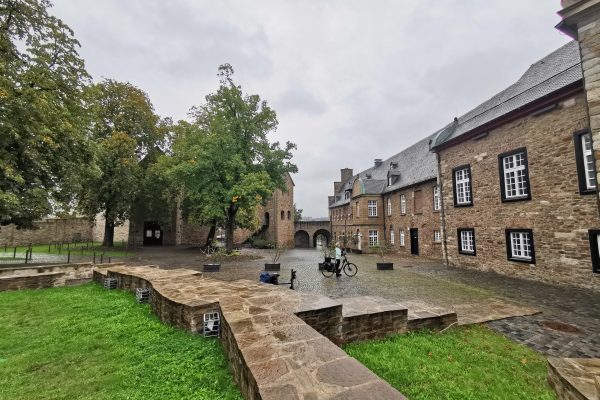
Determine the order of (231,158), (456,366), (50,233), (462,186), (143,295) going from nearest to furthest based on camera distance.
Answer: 1. (456,366)
2. (143,295)
3. (462,186)
4. (231,158)
5. (50,233)

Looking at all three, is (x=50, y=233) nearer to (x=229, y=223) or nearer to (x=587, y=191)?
(x=229, y=223)

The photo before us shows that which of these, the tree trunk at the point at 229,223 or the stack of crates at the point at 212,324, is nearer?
the stack of crates at the point at 212,324

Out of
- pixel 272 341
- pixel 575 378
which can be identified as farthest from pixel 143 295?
pixel 575 378

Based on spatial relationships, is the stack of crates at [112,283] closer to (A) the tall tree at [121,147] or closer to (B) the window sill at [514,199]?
(A) the tall tree at [121,147]

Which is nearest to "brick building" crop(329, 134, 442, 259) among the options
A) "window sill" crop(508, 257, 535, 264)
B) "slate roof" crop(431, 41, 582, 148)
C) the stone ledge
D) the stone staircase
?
"slate roof" crop(431, 41, 582, 148)

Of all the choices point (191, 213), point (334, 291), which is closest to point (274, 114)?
point (191, 213)

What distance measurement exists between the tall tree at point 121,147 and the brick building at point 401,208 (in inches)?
859

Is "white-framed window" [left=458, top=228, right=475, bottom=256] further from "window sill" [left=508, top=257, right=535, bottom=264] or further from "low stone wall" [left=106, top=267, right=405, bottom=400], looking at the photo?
"low stone wall" [left=106, top=267, right=405, bottom=400]

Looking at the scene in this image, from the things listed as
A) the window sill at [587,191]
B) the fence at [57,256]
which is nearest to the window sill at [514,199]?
the window sill at [587,191]

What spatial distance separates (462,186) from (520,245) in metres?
4.43

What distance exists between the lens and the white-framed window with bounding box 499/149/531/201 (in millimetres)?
12122

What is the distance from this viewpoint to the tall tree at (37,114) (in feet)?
33.7

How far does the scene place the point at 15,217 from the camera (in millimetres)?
13109

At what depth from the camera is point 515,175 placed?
12.6m
